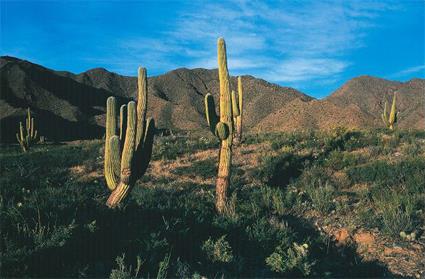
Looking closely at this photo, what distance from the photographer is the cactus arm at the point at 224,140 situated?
1019cm

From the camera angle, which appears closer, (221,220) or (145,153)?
(221,220)

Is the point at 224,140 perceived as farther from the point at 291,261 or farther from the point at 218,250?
the point at 291,261

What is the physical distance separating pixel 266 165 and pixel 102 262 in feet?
28.4

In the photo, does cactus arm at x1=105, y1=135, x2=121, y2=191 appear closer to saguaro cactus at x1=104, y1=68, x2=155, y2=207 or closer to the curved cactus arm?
saguaro cactus at x1=104, y1=68, x2=155, y2=207

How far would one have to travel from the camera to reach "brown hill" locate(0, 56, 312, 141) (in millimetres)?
66306

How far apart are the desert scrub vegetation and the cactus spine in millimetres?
413

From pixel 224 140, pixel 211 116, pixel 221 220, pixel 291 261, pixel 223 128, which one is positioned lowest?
pixel 291 261

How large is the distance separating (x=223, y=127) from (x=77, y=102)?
88.4 meters

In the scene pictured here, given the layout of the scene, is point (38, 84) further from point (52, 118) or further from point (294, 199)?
point (294, 199)

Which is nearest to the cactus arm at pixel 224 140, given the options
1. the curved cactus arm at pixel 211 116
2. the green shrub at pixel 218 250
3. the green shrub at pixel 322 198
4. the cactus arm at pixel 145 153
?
the curved cactus arm at pixel 211 116

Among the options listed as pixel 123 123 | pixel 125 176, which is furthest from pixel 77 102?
pixel 125 176

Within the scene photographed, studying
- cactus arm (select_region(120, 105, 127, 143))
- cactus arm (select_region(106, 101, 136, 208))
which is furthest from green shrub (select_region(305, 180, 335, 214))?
cactus arm (select_region(120, 105, 127, 143))

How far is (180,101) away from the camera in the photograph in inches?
4218

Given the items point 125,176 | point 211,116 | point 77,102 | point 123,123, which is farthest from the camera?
point 77,102
